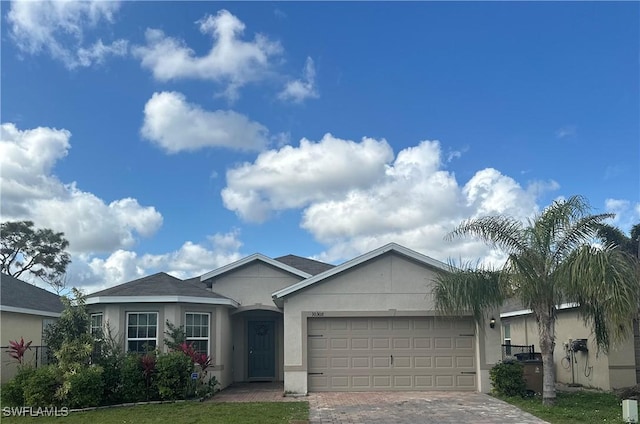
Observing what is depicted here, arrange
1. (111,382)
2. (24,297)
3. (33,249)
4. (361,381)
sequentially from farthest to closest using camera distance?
(33,249), (24,297), (361,381), (111,382)

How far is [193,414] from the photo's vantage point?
12.7m

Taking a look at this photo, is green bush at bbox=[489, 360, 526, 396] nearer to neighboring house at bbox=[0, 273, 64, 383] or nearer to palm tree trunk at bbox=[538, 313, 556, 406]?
palm tree trunk at bbox=[538, 313, 556, 406]

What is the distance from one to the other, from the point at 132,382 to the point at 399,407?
629cm

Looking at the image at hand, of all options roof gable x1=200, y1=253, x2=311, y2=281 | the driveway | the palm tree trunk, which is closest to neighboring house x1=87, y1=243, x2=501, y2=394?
the driveway

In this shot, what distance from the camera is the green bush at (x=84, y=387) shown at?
1348 centimetres

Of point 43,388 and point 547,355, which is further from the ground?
point 547,355

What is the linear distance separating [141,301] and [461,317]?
28.4ft

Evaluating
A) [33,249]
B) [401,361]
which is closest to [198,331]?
[401,361]

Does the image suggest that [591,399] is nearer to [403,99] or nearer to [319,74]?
[403,99]

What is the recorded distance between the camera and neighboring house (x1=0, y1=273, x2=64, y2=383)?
757 inches

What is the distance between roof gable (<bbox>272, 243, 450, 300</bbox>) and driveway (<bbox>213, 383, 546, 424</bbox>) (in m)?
2.78

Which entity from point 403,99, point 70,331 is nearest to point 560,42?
point 403,99

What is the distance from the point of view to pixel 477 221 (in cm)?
1462

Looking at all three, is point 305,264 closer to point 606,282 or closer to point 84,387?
point 84,387
